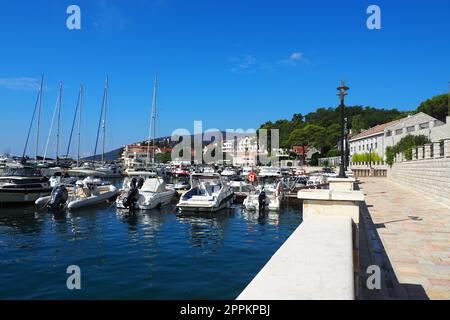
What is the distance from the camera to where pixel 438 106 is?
264 feet

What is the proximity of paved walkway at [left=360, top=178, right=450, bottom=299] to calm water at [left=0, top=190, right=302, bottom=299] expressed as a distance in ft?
14.0

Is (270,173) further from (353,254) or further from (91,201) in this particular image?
(353,254)

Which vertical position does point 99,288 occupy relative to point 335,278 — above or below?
below

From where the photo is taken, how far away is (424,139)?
5134 centimetres

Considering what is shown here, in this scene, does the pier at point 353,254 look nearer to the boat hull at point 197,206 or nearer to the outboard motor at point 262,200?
the boat hull at point 197,206

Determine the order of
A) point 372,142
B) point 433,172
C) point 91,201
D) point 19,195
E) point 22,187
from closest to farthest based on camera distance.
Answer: point 433,172, point 91,201, point 19,195, point 22,187, point 372,142

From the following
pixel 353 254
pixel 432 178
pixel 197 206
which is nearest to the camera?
pixel 353 254

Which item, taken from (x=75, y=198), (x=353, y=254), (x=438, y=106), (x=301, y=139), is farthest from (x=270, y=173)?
(x=301, y=139)

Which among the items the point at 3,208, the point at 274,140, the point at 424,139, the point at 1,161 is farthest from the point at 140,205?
the point at 274,140

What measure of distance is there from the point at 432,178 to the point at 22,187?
2941 cm

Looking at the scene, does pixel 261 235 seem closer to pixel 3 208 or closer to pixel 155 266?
pixel 155 266

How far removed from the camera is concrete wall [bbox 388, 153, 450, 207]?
735 inches
